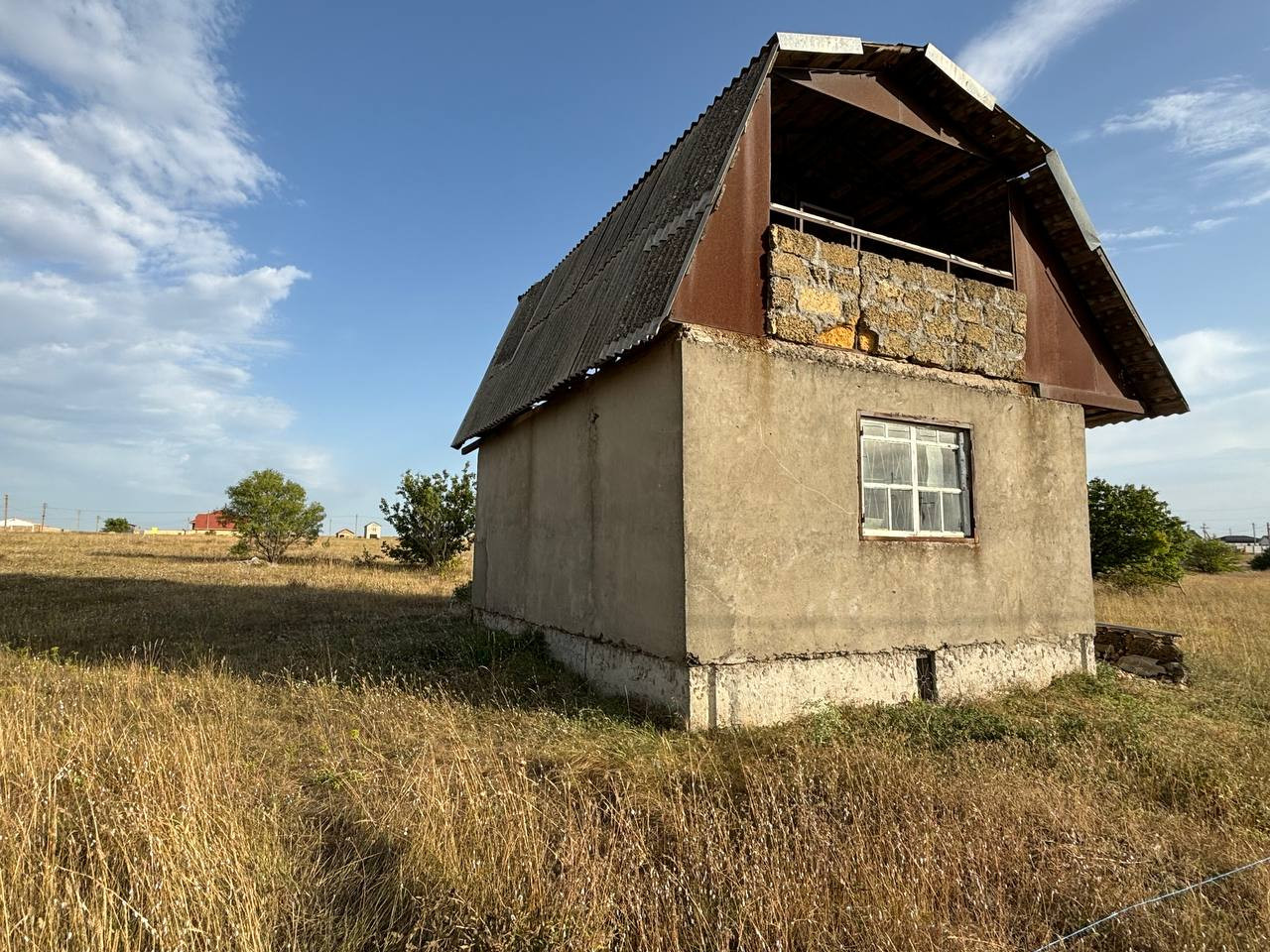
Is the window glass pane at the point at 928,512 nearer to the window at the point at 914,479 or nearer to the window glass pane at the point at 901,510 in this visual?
the window at the point at 914,479

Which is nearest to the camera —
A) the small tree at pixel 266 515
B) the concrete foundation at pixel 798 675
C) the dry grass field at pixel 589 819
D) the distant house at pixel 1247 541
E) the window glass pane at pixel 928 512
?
the dry grass field at pixel 589 819

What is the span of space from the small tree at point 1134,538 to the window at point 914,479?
46.1ft

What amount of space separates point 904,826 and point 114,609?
48.6 feet

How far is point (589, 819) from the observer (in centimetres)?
412

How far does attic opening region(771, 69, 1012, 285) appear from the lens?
8156mm

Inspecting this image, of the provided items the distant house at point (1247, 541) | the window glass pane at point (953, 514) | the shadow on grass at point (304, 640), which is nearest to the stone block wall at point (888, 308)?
the window glass pane at point (953, 514)

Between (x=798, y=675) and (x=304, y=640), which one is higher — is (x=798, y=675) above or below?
above

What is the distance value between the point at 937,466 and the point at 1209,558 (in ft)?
105

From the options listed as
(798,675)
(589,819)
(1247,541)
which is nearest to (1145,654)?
(798,675)

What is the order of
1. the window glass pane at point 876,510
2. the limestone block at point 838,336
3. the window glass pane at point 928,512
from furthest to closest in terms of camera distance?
the window glass pane at point 928,512 < the window glass pane at point 876,510 < the limestone block at point 838,336

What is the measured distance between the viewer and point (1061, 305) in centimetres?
950

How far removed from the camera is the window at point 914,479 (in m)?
7.68

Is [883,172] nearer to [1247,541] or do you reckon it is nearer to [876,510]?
[876,510]

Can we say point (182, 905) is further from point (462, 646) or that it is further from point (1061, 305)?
point (1061, 305)
